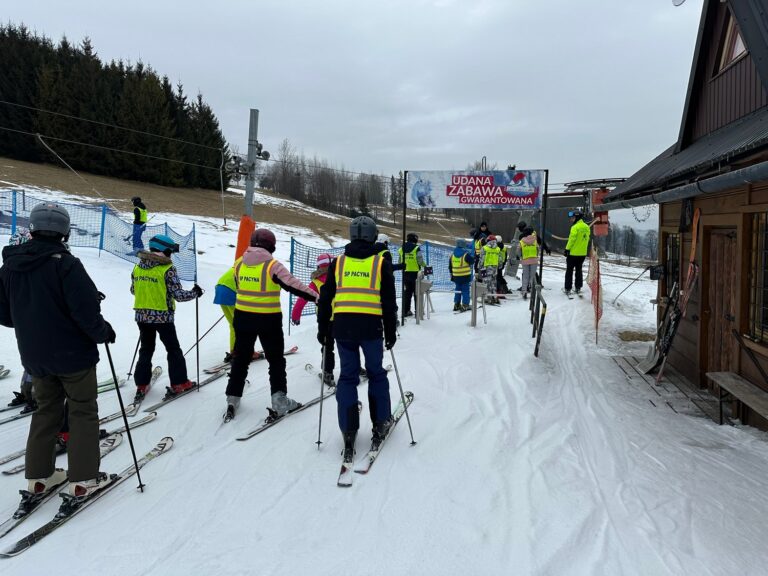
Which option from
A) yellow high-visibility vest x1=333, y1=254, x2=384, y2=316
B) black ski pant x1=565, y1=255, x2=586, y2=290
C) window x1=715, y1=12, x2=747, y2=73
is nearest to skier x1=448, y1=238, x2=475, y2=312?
black ski pant x1=565, y1=255, x2=586, y2=290

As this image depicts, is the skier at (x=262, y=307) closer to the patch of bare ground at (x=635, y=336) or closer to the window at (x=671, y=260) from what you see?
the window at (x=671, y=260)

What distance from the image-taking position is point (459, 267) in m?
11.5

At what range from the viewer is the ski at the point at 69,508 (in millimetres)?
2832

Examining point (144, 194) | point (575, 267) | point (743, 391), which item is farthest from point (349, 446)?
point (144, 194)

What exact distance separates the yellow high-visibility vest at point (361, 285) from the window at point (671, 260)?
576cm

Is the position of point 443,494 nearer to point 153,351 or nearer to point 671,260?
point 153,351

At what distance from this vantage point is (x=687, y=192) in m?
5.42

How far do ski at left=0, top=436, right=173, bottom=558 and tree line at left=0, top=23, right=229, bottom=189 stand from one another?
36.3 meters

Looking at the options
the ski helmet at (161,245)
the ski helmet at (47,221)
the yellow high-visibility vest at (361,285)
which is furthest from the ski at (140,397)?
the yellow high-visibility vest at (361,285)

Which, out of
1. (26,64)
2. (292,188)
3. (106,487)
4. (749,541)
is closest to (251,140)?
(106,487)

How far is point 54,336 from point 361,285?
215 centimetres

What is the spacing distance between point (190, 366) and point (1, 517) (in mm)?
4120

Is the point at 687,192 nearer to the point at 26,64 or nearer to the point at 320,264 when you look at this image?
the point at 320,264

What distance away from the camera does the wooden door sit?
5.82 m
